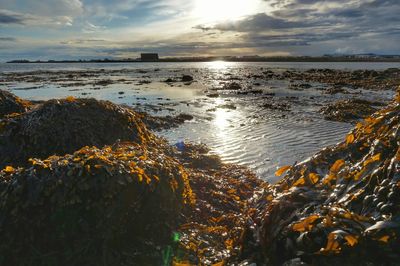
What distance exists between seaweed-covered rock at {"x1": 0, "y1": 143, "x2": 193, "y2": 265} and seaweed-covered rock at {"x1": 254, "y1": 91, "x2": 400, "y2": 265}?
1.42m

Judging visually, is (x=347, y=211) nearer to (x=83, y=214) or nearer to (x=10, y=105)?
(x=83, y=214)

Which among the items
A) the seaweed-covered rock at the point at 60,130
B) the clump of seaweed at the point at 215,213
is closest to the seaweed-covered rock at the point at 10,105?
the seaweed-covered rock at the point at 60,130

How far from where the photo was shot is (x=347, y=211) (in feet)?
A: 9.22

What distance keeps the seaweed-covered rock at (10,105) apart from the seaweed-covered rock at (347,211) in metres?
6.42

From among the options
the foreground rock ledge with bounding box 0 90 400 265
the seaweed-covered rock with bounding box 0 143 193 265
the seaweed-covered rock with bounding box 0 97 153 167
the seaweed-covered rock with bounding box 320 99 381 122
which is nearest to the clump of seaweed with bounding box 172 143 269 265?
the foreground rock ledge with bounding box 0 90 400 265

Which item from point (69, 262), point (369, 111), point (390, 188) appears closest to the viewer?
point (390, 188)

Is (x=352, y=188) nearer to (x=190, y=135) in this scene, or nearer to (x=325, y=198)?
(x=325, y=198)

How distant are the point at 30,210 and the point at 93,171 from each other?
2.55 feet

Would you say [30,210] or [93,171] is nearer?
[30,210]

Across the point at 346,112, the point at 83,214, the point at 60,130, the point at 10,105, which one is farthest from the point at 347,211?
the point at 346,112

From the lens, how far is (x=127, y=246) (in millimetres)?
3904

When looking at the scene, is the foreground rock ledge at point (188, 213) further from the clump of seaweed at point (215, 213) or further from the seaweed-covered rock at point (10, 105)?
the seaweed-covered rock at point (10, 105)

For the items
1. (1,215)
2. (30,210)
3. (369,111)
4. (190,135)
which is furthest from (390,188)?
(369,111)

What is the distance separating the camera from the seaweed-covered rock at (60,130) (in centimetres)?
570
